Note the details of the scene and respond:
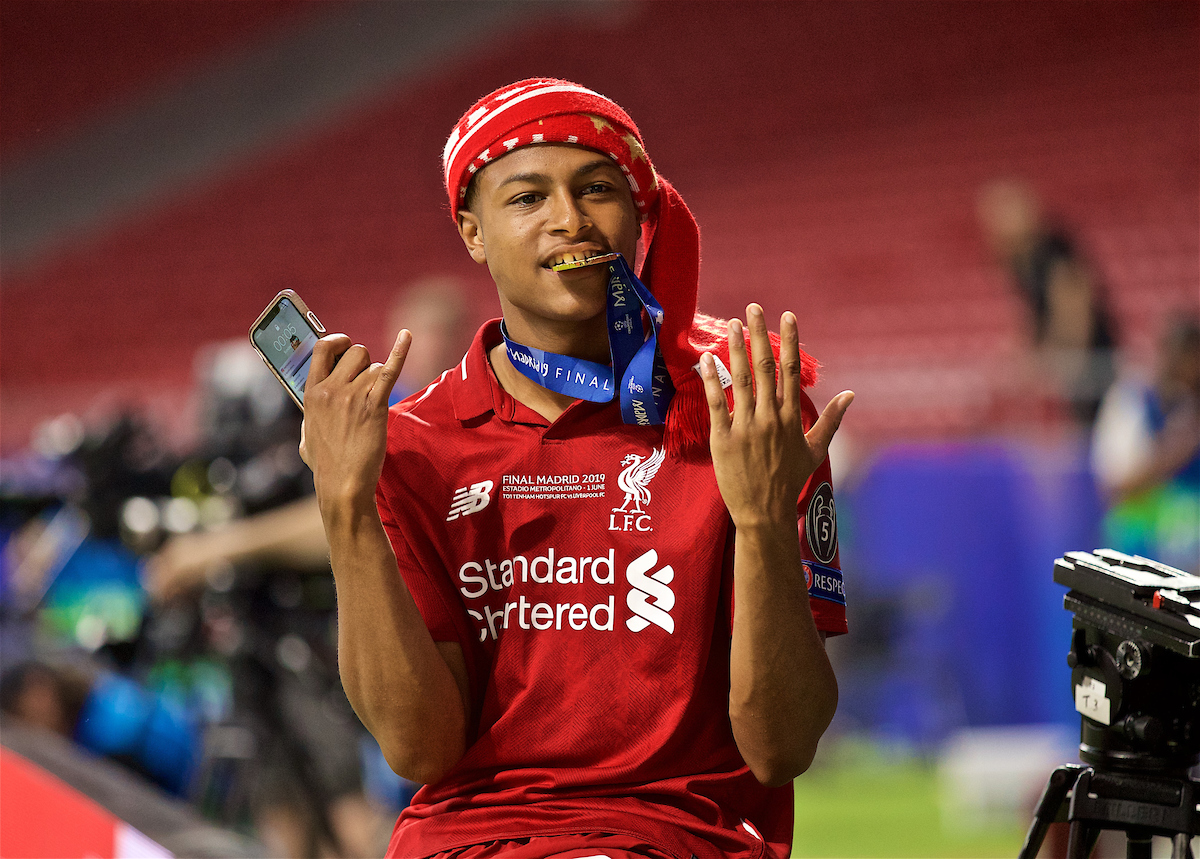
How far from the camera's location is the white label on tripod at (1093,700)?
5.63 feet

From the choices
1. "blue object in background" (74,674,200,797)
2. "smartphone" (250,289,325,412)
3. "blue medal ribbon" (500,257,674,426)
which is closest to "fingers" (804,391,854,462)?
"blue medal ribbon" (500,257,674,426)

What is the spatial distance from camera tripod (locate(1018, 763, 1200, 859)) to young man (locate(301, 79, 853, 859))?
0.40m

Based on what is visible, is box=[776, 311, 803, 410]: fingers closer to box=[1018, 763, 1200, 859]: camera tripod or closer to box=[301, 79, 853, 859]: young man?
box=[301, 79, 853, 859]: young man

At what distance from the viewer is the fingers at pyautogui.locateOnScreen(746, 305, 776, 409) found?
1404 mm

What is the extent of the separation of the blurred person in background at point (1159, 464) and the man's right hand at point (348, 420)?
4.03 m

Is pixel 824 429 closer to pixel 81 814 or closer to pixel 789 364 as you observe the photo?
pixel 789 364

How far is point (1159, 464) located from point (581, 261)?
3.91 metres

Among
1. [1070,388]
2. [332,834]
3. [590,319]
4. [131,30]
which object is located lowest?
[332,834]

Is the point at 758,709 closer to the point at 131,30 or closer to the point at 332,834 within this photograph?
the point at 332,834

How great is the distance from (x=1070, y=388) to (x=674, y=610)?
14.2ft

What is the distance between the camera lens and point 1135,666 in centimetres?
165

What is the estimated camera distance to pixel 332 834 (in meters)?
3.93

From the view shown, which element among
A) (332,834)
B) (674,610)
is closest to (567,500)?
(674,610)

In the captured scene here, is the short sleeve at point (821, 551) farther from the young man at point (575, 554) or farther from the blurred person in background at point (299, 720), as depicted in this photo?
the blurred person in background at point (299, 720)
